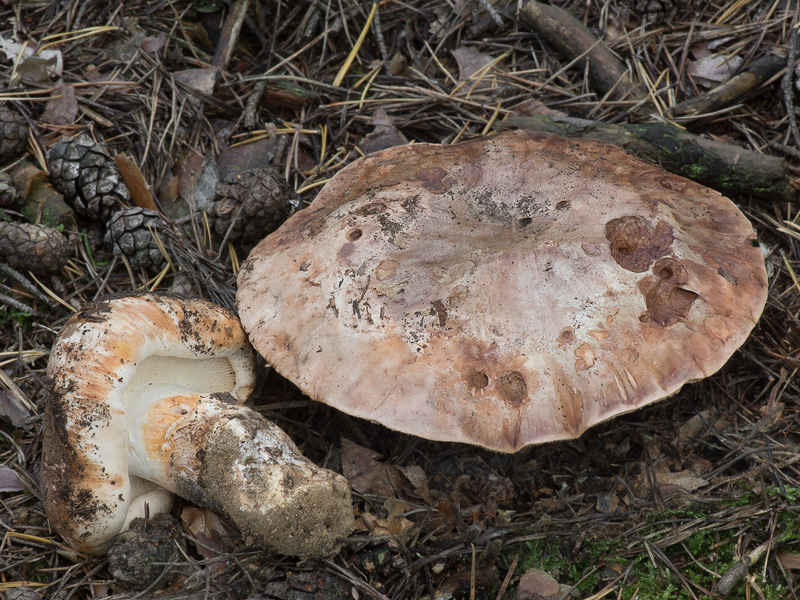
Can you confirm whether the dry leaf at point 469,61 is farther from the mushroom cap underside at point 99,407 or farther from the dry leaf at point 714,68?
the mushroom cap underside at point 99,407

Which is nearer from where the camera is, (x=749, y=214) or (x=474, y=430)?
(x=474, y=430)

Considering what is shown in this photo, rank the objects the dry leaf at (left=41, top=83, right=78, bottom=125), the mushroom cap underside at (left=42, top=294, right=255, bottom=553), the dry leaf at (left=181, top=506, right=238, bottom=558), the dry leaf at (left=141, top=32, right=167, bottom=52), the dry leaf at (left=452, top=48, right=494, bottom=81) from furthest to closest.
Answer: the dry leaf at (left=452, top=48, right=494, bottom=81)
the dry leaf at (left=141, top=32, right=167, bottom=52)
the dry leaf at (left=41, top=83, right=78, bottom=125)
the dry leaf at (left=181, top=506, right=238, bottom=558)
the mushroom cap underside at (left=42, top=294, right=255, bottom=553)

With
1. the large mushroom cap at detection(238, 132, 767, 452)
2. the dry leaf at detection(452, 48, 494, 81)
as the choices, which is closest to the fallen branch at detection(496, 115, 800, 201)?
the large mushroom cap at detection(238, 132, 767, 452)

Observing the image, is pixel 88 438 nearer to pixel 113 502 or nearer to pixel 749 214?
pixel 113 502

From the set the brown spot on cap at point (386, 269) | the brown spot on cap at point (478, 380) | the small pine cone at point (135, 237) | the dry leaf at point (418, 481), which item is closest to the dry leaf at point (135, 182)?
the small pine cone at point (135, 237)

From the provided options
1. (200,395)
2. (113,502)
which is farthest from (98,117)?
(113,502)

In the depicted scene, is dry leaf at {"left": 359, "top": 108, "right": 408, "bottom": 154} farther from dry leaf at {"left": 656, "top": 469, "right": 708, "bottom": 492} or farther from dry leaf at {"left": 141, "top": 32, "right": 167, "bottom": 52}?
dry leaf at {"left": 656, "top": 469, "right": 708, "bottom": 492}
